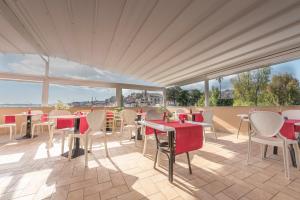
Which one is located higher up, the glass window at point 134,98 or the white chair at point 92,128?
the glass window at point 134,98

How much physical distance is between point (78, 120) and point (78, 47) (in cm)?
241

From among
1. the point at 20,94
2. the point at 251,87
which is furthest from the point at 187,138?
the point at 20,94

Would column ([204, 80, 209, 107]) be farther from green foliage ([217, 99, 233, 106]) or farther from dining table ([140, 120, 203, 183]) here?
dining table ([140, 120, 203, 183])

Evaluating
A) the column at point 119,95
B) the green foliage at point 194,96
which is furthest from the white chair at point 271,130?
the column at point 119,95

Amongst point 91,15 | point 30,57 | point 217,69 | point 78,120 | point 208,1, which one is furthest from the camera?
point 30,57

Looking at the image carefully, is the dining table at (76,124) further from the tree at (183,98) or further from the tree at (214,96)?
the tree at (183,98)

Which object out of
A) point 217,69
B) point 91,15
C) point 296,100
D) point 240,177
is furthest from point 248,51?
point 91,15

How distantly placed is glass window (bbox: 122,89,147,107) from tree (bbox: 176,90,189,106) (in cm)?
197

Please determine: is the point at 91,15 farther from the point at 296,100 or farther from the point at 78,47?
the point at 296,100

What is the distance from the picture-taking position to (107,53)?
4484 millimetres

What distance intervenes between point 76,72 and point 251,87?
7.21 meters

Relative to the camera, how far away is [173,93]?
8.66m

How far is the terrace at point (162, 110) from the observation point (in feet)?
6.21

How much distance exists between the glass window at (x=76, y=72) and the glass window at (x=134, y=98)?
0.73 m
